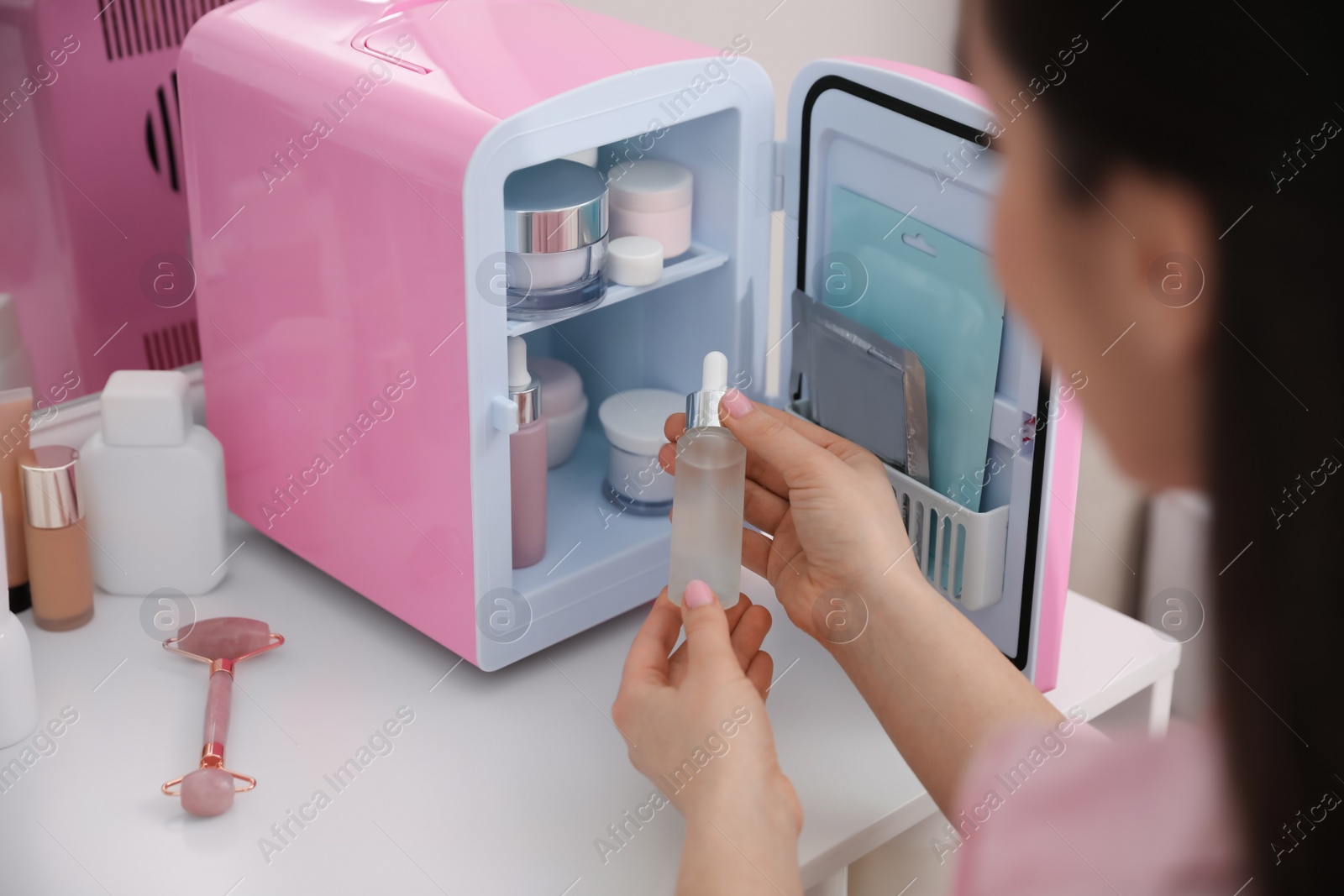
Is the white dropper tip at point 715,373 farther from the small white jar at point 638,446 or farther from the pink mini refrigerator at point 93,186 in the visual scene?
the pink mini refrigerator at point 93,186

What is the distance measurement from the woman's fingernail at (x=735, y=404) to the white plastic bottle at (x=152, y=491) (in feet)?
1.17

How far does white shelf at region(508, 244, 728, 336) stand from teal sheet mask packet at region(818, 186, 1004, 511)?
89 millimetres

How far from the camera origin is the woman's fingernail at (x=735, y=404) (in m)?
0.78

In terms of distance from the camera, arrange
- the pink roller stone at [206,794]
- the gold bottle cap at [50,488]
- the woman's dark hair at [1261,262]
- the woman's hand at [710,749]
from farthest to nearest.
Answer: the gold bottle cap at [50,488]
the pink roller stone at [206,794]
the woman's hand at [710,749]
the woman's dark hair at [1261,262]

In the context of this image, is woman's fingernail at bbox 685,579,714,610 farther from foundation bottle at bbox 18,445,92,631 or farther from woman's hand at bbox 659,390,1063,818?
foundation bottle at bbox 18,445,92,631

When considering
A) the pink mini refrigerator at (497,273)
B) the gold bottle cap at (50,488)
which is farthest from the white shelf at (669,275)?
the gold bottle cap at (50,488)

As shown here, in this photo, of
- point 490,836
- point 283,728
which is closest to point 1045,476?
point 490,836

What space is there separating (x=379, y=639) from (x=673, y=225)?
34 cm

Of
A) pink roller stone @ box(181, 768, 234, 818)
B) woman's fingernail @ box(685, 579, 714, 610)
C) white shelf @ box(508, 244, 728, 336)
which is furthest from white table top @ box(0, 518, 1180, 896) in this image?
white shelf @ box(508, 244, 728, 336)

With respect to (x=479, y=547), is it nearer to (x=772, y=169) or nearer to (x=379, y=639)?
(x=379, y=639)

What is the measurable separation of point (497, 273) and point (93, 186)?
1.35 feet

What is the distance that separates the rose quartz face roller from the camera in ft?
2.39

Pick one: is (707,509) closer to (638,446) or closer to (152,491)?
(638,446)

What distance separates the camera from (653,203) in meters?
0.85
